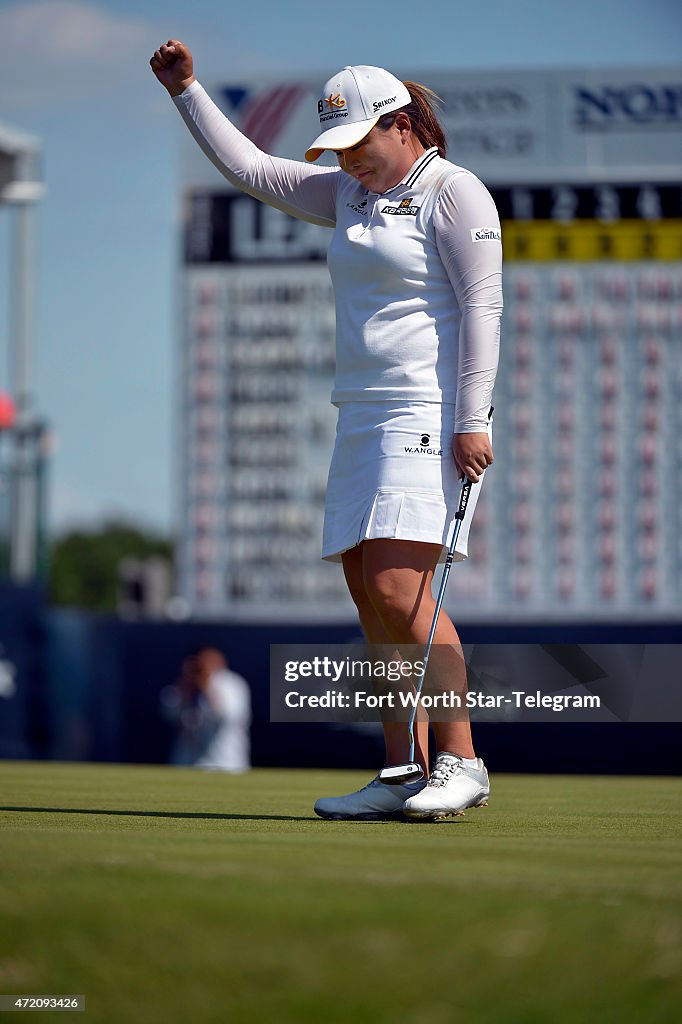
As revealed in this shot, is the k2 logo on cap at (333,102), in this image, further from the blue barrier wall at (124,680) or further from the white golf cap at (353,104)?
the blue barrier wall at (124,680)

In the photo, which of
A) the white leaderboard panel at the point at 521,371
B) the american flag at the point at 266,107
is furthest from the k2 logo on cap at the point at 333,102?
the american flag at the point at 266,107

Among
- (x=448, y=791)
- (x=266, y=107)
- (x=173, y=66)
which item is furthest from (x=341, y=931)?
(x=266, y=107)

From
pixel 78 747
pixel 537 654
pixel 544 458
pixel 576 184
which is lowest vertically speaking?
pixel 78 747

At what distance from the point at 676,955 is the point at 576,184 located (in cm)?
2119

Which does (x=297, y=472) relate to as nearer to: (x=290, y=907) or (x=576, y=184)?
(x=576, y=184)

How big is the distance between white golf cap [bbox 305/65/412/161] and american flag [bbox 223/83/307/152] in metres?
20.0

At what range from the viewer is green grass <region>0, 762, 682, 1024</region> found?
1.92m

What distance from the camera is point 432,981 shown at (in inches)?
76.9

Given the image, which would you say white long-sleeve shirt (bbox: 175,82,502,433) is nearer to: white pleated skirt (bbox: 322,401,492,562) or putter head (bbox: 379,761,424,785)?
white pleated skirt (bbox: 322,401,492,562)

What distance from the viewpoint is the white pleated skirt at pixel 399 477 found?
3730mm

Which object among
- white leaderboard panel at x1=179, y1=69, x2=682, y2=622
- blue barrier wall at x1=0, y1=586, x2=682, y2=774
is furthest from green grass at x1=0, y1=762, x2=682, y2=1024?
white leaderboard panel at x1=179, y1=69, x2=682, y2=622

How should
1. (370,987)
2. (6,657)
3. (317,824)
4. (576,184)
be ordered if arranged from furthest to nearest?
(576,184) < (6,657) < (317,824) < (370,987)

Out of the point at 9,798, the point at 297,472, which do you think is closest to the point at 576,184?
the point at 297,472

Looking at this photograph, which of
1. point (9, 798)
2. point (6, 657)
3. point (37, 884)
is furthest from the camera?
point (6, 657)
